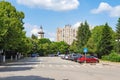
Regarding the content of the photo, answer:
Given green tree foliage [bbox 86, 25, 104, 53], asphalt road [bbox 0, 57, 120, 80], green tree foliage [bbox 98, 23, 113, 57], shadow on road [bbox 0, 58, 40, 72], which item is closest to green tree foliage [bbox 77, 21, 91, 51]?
green tree foliage [bbox 86, 25, 104, 53]

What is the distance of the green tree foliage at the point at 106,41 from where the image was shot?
87.8 meters

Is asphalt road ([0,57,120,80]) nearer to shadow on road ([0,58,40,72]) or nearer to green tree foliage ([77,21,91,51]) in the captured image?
shadow on road ([0,58,40,72])

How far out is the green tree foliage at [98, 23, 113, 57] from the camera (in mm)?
87819

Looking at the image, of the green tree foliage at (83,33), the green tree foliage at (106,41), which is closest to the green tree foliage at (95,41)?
the green tree foliage at (106,41)

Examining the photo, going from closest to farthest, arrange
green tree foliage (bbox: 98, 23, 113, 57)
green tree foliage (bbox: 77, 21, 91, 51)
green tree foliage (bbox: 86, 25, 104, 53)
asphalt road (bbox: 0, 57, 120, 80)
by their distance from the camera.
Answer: asphalt road (bbox: 0, 57, 120, 80) < green tree foliage (bbox: 98, 23, 113, 57) < green tree foliage (bbox: 86, 25, 104, 53) < green tree foliage (bbox: 77, 21, 91, 51)

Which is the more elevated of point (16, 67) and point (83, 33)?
point (83, 33)

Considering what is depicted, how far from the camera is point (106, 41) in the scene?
88.6m

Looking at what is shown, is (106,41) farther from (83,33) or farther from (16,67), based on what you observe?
(83,33)

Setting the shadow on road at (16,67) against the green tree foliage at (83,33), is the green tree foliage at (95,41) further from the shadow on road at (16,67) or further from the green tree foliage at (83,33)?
the shadow on road at (16,67)

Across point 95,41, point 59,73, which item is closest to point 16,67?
point 59,73

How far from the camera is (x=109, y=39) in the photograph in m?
87.9

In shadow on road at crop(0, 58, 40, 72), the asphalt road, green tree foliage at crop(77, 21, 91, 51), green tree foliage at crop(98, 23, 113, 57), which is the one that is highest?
green tree foliage at crop(77, 21, 91, 51)

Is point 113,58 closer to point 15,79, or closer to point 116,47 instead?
point 116,47

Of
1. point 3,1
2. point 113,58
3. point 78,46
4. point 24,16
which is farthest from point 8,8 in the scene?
point 78,46
